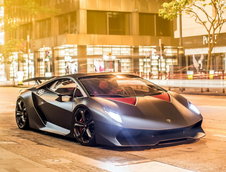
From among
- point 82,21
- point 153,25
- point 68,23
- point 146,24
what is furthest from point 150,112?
point 153,25

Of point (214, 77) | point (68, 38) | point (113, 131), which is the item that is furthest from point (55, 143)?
point (68, 38)

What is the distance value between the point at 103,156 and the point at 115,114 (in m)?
0.70

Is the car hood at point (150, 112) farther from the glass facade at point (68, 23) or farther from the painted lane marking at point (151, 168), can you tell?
the glass facade at point (68, 23)

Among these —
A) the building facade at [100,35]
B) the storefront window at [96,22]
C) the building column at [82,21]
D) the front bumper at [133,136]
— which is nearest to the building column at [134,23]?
the building facade at [100,35]

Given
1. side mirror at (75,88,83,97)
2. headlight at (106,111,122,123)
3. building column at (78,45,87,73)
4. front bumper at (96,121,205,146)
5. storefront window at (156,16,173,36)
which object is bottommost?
front bumper at (96,121,205,146)

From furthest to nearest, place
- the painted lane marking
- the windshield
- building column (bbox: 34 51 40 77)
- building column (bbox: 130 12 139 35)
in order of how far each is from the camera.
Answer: building column (bbox: 34 51 40 77)
building column (bbox: 130 12 139 35)
the windshield
the painted lane marking

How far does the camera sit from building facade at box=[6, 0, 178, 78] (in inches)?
2251

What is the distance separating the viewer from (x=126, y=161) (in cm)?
684

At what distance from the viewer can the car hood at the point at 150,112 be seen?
752cm

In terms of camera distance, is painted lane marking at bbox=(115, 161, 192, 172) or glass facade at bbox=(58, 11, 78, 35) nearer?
painted lane marking at bbox=(115, 161, 192, 172)

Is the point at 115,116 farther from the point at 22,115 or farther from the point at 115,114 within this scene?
the point at 22,115

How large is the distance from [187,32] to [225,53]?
13.9 feet

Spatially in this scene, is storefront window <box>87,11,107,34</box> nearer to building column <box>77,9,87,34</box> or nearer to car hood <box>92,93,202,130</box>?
building column <box>77,9,87,34</box>

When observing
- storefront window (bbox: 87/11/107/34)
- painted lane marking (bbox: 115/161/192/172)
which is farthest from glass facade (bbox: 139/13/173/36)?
painted lane marking (bbox: 115/161/192/172)
